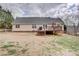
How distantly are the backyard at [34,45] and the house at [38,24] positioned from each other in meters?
0.06

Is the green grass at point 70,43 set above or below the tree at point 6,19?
below

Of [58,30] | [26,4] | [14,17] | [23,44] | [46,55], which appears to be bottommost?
[46,55]

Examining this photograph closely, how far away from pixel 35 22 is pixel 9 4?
33 cm

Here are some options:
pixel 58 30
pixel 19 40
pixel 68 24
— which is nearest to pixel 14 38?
pixel 19 40

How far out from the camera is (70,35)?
171 centimetres

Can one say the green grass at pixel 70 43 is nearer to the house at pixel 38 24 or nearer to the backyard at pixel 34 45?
the backyard at pixel 34 45

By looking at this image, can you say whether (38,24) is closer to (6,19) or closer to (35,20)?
(35,20)

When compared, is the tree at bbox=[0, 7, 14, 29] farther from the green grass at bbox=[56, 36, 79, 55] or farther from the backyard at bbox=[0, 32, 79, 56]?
the green grass at bbox=[56, 36, 79, 55]

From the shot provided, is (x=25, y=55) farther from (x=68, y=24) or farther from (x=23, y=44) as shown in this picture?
(x=68, y=24)

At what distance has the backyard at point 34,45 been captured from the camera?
5.56 feet

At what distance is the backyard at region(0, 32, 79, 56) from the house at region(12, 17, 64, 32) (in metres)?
0.06

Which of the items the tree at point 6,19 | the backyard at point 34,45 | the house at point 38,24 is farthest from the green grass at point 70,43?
the tree at point 6,19

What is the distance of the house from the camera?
1.69 meters

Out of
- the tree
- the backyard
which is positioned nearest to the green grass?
the backyard
